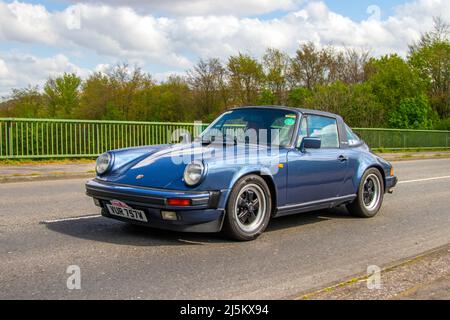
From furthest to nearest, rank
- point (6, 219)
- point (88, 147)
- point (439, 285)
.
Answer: point (88, 147), point (6, 219), point (439, 285)

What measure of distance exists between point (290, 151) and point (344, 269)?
75.5 inches

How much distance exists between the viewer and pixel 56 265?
183 inches

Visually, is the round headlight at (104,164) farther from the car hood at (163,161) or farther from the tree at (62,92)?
the tree at (62,92)

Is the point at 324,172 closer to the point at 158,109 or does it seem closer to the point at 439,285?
the point at 439,285

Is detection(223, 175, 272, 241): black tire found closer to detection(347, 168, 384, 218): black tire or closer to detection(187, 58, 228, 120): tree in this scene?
detection(347, 168, 384, 218): black tire

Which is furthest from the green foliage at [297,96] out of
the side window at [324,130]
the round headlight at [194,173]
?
the round headlight at [194,173]

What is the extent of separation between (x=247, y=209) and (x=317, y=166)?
132 centimetres

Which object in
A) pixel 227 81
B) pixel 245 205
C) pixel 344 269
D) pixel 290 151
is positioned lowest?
pixel 344 269

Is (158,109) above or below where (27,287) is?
above

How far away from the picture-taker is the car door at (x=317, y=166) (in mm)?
6297

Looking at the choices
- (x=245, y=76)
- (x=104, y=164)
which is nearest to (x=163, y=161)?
(x=104, y=164)

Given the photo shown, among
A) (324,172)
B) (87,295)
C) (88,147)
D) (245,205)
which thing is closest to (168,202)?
(245,205)

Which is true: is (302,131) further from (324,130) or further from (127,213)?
(127,213)

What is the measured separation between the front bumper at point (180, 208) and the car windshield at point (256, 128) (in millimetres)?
1368
